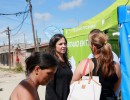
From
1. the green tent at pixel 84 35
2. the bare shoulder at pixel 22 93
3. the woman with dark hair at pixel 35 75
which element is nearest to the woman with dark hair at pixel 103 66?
the woman with dark hair at pixel 35 75

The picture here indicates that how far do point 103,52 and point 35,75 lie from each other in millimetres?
1117

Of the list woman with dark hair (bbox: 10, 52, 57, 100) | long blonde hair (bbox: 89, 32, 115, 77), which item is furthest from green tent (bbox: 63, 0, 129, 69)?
woman with dark hair (bbox: 10, 52, 57, 100)

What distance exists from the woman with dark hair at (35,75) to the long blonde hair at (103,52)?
37.4 inches

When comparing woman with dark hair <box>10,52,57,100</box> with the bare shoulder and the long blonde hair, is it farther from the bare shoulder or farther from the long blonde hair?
the long blonde hair

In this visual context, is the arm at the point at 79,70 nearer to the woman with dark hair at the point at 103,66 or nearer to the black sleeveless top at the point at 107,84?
the woman with dark hair at the point at 103,66

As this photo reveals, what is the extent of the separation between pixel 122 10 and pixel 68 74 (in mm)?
1271

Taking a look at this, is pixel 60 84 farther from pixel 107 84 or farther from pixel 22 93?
pixel 22 93

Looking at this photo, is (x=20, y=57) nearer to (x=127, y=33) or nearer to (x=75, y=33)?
(x=75, y=33)

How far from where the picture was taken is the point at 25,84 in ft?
6.89

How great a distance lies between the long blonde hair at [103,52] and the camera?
3.09 meters

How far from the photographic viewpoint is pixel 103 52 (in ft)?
10.2

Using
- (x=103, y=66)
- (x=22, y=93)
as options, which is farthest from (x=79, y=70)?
(x=22, y=93)

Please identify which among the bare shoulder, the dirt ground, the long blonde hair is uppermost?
the long blonde hair

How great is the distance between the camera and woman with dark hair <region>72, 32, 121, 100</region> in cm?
310
